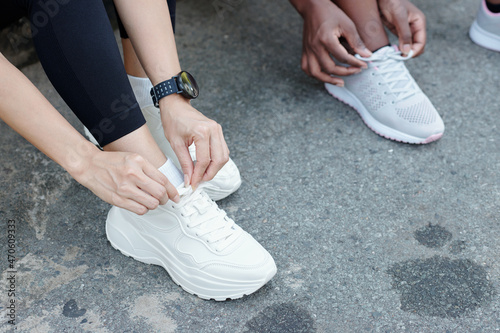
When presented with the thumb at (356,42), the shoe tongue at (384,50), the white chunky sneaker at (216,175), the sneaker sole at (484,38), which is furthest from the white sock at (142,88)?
the sneaker sole at (484,38)

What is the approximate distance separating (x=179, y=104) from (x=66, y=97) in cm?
22

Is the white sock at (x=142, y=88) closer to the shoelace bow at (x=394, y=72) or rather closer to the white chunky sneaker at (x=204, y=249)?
the white chunky sneaker at (x=204, y=249)

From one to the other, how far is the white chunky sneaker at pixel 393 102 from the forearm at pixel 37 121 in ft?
2.97

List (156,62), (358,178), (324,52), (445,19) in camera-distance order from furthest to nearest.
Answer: (445,19) < (324,52) < (358,178) < (156,62)

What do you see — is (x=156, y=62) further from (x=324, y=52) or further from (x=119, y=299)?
(x=324, y=52)

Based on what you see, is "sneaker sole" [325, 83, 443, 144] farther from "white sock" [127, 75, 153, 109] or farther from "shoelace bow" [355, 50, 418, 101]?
"white sock" [127, 75, 153, 109]

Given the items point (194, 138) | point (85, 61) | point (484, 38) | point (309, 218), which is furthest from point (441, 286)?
point (484, 38)

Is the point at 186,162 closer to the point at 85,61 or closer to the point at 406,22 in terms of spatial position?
the point at 85,61

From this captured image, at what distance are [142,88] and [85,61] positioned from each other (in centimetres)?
27

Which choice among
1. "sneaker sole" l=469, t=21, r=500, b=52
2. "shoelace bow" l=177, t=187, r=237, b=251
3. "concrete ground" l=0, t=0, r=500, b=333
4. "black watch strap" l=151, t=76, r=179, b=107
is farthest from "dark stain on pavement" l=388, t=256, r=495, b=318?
"sneaker sole" l=469, t=21, r=500, b=52

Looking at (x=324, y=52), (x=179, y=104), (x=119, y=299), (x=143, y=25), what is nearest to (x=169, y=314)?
(x=119, y=299)

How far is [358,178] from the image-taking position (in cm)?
135

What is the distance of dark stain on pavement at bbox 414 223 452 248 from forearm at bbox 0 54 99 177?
777mm

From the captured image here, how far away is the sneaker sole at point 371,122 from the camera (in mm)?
1426
